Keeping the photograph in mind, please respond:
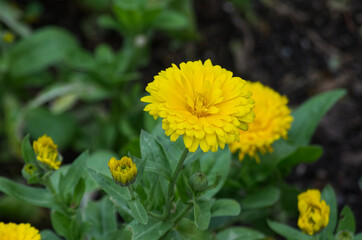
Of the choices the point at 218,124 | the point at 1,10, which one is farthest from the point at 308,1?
the point at 218,124

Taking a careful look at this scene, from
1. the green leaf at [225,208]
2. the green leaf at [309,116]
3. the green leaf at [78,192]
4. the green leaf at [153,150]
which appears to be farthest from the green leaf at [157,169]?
the green leaf at [309,116]

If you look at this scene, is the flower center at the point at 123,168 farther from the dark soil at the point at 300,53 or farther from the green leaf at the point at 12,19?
the green leaf at the point at 12,19

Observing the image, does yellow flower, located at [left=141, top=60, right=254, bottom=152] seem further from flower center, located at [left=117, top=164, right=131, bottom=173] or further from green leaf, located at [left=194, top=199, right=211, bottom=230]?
green leaf, located at [left=194, top=199, right=211, bottom=230]

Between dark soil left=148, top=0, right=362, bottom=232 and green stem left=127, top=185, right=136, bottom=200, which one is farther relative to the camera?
dark soil left=148, top=0, right=362, bottom=232

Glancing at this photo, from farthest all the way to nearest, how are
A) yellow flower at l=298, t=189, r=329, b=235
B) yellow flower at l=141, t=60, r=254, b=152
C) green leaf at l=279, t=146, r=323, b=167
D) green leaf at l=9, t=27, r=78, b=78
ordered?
green leaf at l=9, t=27, r=78, b=78
green leaf at l=279, t=146, r=323, b=167
yellow flower at l=298, t=189, r=329, b=235
yellow flower at l=141, t=60, r=254, b=152

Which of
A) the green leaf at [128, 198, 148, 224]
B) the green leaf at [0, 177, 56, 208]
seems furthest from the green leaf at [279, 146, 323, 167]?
the green leaf at [0, 177, 56, 208]

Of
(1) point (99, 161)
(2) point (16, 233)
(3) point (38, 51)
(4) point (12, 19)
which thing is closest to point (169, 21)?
(3) point (38, 51)

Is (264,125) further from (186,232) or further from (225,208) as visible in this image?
(186,232)
